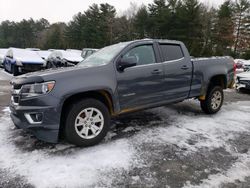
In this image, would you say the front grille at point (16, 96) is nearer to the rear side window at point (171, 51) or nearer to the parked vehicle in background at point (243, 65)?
the rear side window at point (171, 51)

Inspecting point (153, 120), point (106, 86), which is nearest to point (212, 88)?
point (153, 120)

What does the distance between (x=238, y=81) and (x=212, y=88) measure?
4.98m

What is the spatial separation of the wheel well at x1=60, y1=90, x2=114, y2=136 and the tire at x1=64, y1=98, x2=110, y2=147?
12cm

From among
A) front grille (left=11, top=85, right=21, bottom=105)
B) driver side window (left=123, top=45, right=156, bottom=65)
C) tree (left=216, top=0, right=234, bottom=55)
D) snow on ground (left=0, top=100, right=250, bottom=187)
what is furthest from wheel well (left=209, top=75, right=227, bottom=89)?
tree (left=216, top=0, right=234, bottom=55)

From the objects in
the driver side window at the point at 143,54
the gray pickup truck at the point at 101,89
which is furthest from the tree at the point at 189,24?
the driver side window at the point at 143,54

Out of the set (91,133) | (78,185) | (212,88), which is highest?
(212,88)

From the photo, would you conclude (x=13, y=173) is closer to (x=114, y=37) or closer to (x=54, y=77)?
(x=54, y=77)

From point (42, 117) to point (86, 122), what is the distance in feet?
2.24

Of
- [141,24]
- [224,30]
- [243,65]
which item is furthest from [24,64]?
[224,30]

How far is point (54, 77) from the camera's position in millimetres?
3795

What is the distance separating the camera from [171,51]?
17.7 ft

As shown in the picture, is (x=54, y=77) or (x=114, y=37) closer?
(x=54, y=77)

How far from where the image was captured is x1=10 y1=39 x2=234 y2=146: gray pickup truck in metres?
3.76

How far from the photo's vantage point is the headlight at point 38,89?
12.2 feet
